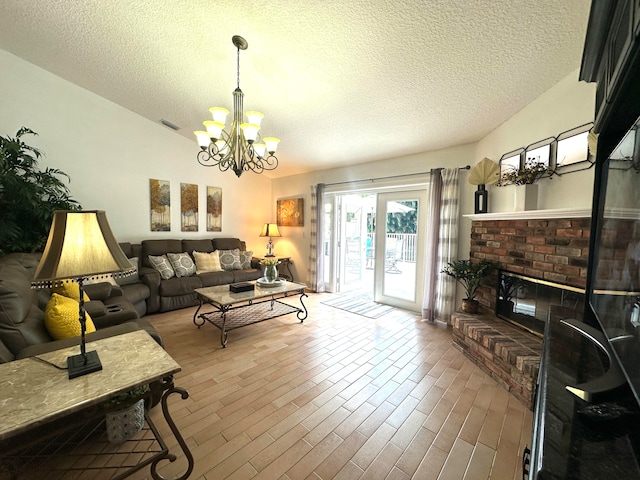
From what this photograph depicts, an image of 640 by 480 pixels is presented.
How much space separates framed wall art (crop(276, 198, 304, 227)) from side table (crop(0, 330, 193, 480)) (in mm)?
4070

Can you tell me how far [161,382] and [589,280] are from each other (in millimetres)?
2233

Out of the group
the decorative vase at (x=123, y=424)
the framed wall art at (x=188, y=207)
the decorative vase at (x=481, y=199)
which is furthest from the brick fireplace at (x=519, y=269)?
the framed wall art at (x=188, y=207)

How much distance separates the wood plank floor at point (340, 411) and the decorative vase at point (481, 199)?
1.54 meters

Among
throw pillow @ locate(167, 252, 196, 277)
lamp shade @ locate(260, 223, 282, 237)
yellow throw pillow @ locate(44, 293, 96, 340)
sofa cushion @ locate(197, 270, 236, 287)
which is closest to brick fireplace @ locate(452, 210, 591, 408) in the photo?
yellow throw pillow @ locate(44, 293, 96, 340)

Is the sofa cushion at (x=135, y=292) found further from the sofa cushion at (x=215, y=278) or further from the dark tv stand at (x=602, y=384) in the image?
the dark tv stand at (x=602, y=384)

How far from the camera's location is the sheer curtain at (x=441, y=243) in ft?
11.1

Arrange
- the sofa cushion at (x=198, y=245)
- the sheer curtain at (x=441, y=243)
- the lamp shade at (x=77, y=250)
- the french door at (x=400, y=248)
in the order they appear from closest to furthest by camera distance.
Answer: the lamp shade at (x=77, y=250), the sheer curtain at (x=441, y=243), the french door at (x=400, y=248), the sofa cushion at (x=198, y=245)

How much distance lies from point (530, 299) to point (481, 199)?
1.15m

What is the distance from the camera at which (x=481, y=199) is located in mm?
2963

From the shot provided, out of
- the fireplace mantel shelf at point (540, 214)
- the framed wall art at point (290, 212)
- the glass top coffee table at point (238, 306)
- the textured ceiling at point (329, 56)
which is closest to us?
the textured ceiling at point (329, 56)

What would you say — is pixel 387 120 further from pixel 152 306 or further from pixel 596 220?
pixel 152 306

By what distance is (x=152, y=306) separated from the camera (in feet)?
12.0

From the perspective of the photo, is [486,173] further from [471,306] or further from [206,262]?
[206,262]

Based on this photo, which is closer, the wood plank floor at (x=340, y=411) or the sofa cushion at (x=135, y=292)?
the wood plank floor at (x=340, y=411)
